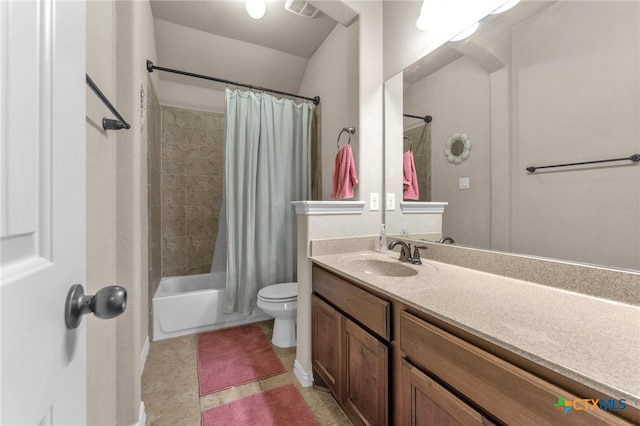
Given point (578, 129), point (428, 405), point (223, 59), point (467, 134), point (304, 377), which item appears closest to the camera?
point (428, 405)

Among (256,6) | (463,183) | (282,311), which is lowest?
(282,311)

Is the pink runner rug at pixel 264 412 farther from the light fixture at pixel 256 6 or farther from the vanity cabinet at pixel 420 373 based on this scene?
the light fixture at pixel 256 6

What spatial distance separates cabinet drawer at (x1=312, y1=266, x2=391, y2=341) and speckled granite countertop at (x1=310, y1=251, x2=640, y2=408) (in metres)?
0.06

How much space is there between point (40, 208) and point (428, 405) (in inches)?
38.9

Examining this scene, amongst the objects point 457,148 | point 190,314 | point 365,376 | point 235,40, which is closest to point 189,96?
point 235,40

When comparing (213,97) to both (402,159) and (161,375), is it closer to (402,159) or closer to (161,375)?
(402,159)

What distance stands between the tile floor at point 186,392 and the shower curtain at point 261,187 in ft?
1.75

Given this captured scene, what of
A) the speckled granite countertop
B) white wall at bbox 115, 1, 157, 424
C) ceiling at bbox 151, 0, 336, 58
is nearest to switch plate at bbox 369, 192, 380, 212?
the speckled granite countertop

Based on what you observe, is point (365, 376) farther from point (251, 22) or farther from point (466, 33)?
point (251, 22)

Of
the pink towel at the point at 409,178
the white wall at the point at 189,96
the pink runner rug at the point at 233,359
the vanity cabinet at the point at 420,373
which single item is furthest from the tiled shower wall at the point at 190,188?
the pink towel at the point at 409,178

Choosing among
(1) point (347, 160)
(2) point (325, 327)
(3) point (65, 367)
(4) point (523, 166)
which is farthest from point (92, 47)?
(4) point (523, 166)

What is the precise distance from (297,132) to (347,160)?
0.92 metres

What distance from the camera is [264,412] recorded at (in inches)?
50.9

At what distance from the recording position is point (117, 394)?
111 cm
